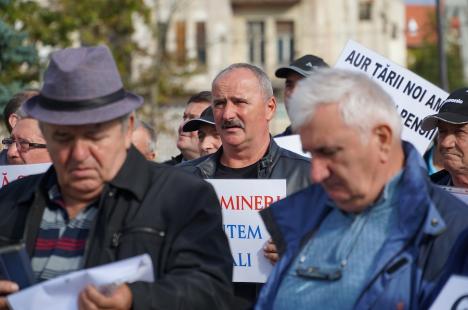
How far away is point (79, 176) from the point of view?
4.20 metres

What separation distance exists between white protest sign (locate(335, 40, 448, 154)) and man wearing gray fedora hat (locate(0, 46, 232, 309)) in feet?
12.5

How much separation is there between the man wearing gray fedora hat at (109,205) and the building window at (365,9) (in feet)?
164

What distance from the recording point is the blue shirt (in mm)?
3818

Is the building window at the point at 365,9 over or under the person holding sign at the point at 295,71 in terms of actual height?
under

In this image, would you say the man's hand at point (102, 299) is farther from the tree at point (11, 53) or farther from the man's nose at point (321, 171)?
the tree at point (11, 53)

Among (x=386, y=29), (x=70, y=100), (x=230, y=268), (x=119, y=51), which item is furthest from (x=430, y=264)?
(x=386, y=29)

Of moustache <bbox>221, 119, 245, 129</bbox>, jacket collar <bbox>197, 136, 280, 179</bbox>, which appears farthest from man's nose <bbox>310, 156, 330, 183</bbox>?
moustache <bbox>221, 119, 245, 129</bbox>

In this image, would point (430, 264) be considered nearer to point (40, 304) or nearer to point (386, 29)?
point (40, 304)

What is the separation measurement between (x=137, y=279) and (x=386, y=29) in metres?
50.6

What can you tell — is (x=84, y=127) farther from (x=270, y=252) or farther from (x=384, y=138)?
(x=270, y=252)

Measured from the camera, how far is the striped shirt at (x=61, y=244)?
13.9 ft

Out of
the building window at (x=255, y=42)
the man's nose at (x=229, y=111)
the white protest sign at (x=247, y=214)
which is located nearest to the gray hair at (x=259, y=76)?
the man's nose at (x=229, y=111)

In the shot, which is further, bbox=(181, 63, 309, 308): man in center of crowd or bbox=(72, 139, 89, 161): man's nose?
bbox=(181, 63, 309, 308): man in center of crowd

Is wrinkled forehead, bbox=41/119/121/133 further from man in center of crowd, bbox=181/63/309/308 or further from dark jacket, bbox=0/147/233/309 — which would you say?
man in center of crowd, bbox=181/63/309/308
